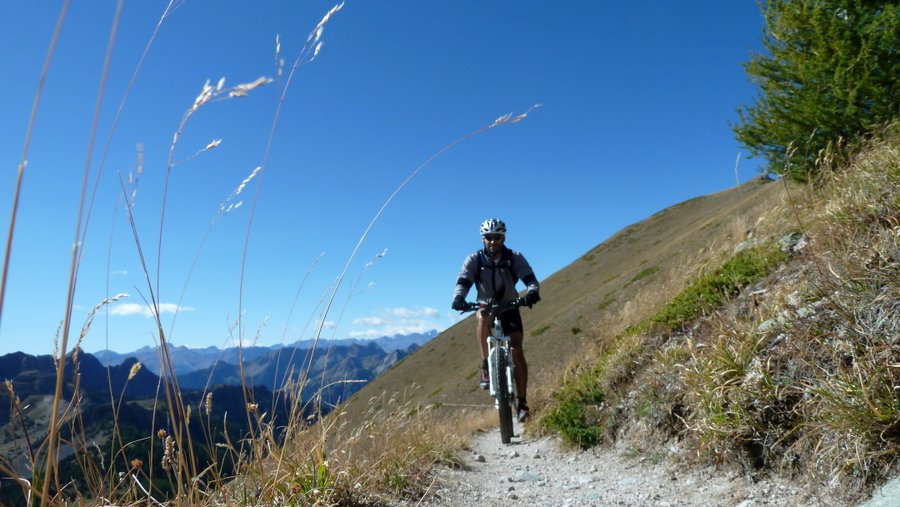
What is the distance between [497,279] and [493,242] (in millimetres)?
510

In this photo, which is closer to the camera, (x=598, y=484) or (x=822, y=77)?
(x=598, y=484)

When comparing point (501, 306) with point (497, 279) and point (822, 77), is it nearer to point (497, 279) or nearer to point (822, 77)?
point (497, 279)

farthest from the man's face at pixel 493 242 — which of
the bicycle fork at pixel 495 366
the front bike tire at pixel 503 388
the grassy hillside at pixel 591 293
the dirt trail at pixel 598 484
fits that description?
the grassy hillside at pixel 591 293

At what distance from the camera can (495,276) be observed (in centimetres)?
712

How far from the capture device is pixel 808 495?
2.91 m

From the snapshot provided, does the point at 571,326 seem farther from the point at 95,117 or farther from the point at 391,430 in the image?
the point at 95,117

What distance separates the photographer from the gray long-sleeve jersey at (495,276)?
710cm

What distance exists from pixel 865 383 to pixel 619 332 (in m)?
5.65

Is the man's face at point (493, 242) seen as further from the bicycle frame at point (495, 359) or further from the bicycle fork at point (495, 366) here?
the bicycle fork at point (495, 366)

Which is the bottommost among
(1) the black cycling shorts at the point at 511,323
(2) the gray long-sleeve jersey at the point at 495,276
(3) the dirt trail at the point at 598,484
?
(3) the dirt trail at the point at 598,484

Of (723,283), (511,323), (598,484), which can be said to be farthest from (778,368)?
(511,323)

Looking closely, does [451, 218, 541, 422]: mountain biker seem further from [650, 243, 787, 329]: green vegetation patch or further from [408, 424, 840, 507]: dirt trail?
[650, 243, 787, 329]: green vegetation patch

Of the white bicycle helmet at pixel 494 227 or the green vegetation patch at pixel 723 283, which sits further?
the white bicycle helmet at pixel 494 227

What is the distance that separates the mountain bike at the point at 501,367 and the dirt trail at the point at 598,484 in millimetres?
852
